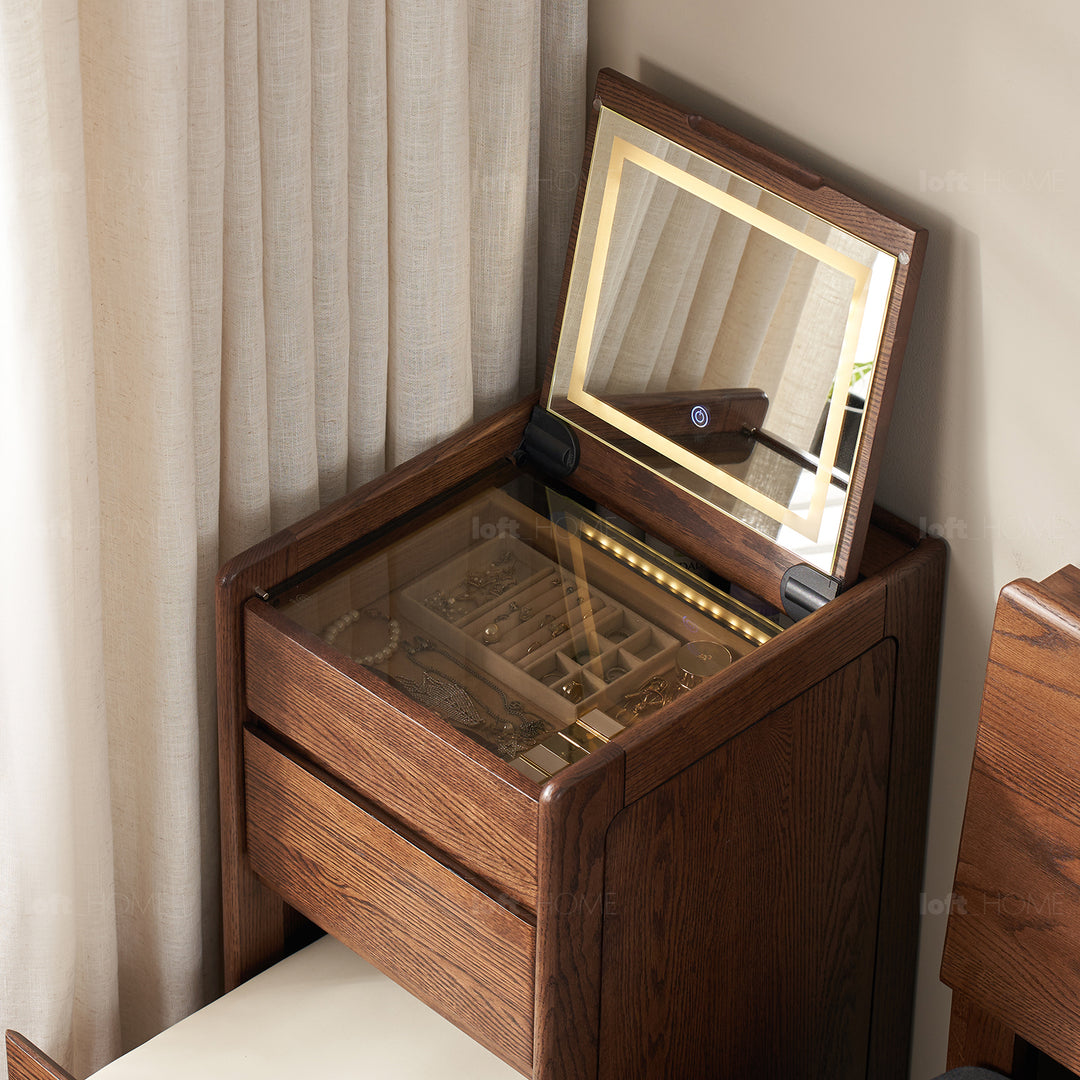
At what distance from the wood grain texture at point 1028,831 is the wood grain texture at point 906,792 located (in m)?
0.14

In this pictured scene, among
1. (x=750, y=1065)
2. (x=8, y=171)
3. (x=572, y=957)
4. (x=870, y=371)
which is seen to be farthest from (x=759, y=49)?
(x=750, y=1065)

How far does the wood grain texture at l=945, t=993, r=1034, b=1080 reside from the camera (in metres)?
1.24

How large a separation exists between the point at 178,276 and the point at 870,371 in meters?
0.53

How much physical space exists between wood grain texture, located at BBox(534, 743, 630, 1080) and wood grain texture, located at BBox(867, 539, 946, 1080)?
0.33 metres

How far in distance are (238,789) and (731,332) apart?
0.58 m

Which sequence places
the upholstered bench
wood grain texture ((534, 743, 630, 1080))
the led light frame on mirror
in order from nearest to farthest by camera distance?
wood grain texture ((534, 743, 630, 1080)) → the led light frame on mirror → the upholstered bench

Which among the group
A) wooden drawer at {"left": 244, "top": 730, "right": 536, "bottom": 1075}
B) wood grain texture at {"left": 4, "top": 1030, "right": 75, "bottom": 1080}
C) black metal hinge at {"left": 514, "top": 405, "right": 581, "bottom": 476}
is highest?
black metal hinge at {"left": 514, "top": 405, "right": 581, "bottom": 476}

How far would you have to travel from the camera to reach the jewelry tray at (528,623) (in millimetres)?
1159

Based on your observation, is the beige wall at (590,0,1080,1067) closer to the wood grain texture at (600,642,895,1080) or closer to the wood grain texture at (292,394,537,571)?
the wood grain texture at (600,642,895,1080)

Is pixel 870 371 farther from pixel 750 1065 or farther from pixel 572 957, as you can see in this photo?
pixel 750 1065

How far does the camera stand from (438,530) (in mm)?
1320

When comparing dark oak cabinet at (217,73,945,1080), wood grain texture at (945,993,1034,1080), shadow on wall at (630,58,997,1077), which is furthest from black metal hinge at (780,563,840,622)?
wood grain texture at (945,993,1034,1080)

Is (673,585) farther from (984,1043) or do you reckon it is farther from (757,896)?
(984,1043)

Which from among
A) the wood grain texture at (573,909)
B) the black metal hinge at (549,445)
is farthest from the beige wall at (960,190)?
the wood grain texture at (573,909)
